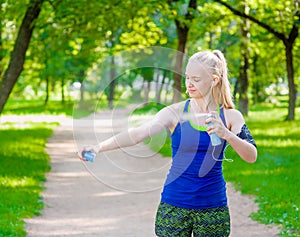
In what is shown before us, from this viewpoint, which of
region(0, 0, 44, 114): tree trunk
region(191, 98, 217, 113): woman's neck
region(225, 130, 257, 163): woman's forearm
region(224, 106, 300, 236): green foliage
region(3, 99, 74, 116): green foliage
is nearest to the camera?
region(225, 130, 257, 163): woman's forearm

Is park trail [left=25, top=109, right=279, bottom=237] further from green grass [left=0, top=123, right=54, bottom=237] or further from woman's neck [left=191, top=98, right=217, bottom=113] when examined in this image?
woman's neck [left=191, top=98, right=217, bottom=113]

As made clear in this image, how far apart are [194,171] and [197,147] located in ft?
0.47

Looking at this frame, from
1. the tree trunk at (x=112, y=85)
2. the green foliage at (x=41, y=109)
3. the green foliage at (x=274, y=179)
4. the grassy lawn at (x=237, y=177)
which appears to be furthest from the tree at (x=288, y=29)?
the tree trunk at (x=112, y=85)

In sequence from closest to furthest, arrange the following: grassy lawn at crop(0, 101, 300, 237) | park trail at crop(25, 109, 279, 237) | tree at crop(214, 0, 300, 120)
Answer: park trail at crop(25, 109, 279, 237) → grassy lawn at crop(0, 101, 300, 237) → tree at crop(214, 0, 300, 120)

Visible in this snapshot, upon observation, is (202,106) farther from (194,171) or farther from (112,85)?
(112,85)

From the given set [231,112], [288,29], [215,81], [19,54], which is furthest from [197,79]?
[288,29]

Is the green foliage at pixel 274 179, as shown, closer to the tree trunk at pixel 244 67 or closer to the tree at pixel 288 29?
the tree at pixel 288 29

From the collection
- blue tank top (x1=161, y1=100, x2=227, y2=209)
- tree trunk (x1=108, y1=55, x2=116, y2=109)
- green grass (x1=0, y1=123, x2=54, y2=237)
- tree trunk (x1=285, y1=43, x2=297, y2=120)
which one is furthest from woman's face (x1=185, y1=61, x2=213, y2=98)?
tree trunk (x1=285, y1=43, x2=297, y2=120)

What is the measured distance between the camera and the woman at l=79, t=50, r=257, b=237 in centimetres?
359

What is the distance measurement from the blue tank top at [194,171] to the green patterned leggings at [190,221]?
0.03m

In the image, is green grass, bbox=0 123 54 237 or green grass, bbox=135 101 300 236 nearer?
green grass, bbox=135 101 300 236

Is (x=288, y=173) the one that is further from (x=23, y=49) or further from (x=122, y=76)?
(x=122, y=76)

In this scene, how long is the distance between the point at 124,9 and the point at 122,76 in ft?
35.9

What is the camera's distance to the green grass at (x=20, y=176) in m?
7.88
